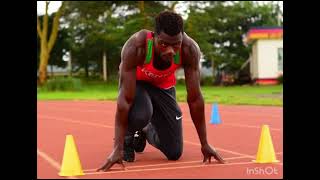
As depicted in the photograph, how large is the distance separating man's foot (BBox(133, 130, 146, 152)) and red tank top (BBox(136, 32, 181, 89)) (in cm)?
71

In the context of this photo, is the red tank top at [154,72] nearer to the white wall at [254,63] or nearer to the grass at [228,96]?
the grass at [228,96]

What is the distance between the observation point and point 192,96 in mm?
6355

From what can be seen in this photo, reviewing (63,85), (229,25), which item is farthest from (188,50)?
(229,25)

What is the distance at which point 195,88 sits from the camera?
6.30m

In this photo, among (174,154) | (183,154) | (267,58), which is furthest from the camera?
(267,58)

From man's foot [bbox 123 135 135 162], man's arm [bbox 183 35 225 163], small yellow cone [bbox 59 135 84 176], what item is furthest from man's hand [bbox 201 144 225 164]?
small yellow cone [bbox 59 135 84 176]

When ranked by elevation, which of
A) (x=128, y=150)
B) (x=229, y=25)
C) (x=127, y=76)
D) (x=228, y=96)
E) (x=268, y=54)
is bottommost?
(x=128, y=150)

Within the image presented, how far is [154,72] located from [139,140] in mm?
1161

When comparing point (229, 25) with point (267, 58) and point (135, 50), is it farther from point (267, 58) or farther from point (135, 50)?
point (135, 50)

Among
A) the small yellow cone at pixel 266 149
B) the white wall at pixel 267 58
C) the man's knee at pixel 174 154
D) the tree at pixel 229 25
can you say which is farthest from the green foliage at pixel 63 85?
the small yellow cone at pixel 266 149

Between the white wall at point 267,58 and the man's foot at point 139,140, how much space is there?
30248 millimetres

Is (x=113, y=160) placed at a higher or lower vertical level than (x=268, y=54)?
lower
